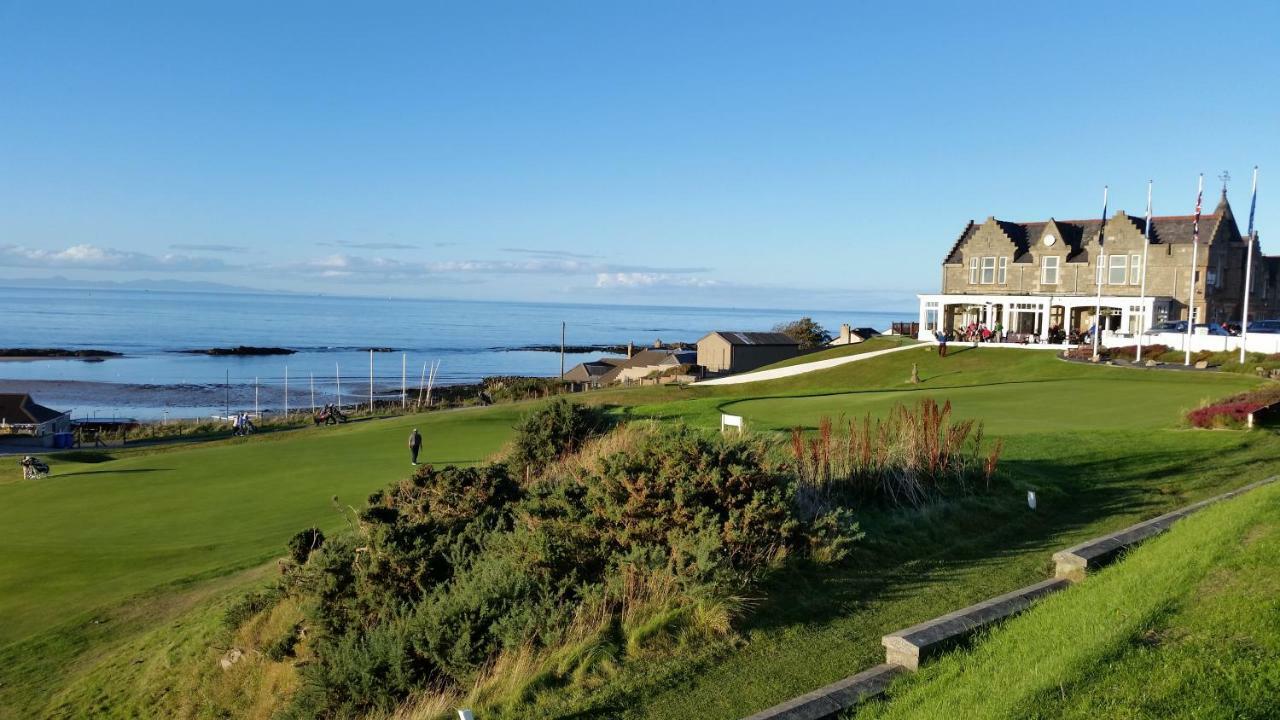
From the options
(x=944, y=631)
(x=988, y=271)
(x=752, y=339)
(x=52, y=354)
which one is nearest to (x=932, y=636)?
(x=944, y=631)

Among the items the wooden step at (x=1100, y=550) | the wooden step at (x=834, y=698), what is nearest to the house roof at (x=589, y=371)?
the wooden step at (x=1100, y=550)

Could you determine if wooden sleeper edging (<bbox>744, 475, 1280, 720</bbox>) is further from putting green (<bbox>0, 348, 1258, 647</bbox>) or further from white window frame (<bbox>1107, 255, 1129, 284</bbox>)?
white window frame (<bbox>1107, 255, 1129, 284</bbox>)

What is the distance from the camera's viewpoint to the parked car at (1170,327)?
4394cm

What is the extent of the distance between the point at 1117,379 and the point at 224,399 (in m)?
63.6

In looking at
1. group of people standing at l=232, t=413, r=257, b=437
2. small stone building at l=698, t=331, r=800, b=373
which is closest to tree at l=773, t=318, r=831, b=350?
small stone building at l=698, t=331, r=800, b=373

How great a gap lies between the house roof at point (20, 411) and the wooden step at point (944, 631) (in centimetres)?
5069

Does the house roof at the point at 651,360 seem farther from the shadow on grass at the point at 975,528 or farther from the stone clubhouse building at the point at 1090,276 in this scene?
the shadow on grass at the point at 975,528

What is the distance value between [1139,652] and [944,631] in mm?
1423

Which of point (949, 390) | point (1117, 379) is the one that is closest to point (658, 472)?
point (949, 390)

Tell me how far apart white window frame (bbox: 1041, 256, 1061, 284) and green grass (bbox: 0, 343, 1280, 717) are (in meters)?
25.0

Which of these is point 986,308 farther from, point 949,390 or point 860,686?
point 860,686

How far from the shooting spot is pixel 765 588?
8711 mm

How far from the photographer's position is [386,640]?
27.1 feet

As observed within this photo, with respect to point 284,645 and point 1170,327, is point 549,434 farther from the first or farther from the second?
point 1170,327
